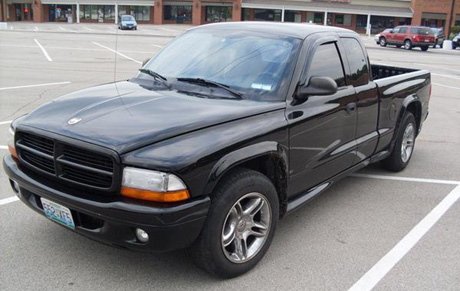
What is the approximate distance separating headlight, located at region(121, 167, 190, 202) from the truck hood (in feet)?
0.56

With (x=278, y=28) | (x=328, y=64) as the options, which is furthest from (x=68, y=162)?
(x=328, y=64)

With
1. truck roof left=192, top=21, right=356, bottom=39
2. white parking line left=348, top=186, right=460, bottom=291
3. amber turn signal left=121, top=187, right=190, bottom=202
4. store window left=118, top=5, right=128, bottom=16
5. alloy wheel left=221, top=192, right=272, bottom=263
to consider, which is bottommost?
white parking line left=348, top=186, right=460, bottom=291

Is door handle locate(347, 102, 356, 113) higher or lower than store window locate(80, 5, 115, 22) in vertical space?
lower

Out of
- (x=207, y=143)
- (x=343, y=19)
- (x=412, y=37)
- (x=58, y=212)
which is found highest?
(x=343, y=19)

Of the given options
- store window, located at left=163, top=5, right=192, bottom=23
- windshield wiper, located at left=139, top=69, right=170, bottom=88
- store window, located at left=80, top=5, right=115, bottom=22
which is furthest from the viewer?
store window, located at left=163, top=5, right=192, bottom=23

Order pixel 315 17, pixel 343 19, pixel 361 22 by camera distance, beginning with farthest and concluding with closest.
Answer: pixel 361 22
pixel 343 19
pixel 315 17

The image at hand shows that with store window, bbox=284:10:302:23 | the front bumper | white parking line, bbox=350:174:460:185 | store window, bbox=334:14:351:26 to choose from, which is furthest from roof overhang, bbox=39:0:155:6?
the front bumper

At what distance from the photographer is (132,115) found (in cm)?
332

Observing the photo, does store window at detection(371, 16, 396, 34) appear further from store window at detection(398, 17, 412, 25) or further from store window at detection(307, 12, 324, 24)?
store window at detection(307, 12, 324, 24)

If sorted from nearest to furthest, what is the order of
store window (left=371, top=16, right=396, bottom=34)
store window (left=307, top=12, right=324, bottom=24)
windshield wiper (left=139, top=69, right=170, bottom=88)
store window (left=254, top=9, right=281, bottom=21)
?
windshield wiper (left=139, top=69, right=170, bottom=88)
store window (left=254, top=9, right=281, bottom=21)
store window (left=371, top=16, right=396, bottom=34)
store window (left=307, top=12, right=324, bottom=24)

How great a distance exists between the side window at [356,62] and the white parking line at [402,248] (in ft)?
4.97

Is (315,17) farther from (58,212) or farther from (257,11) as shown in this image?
(58,212)

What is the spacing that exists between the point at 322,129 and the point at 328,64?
701 millimetres

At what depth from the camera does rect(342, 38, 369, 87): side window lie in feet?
15.6
